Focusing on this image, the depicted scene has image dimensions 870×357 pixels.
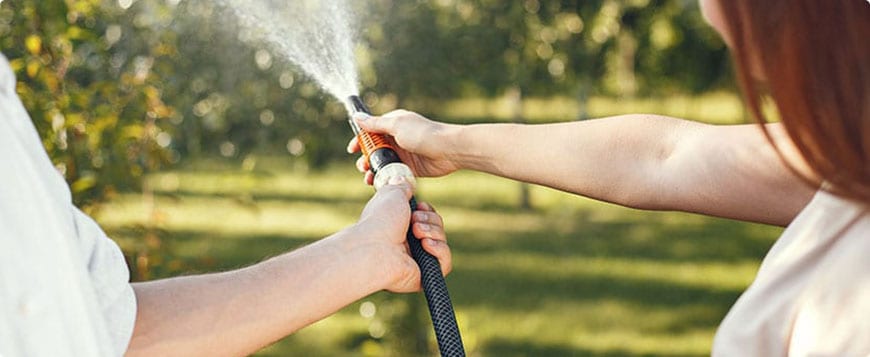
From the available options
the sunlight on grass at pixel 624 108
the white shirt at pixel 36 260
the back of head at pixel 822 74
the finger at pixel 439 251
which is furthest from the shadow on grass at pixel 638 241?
the white shirt at pixel 36 260

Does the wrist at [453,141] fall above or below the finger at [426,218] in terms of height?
above

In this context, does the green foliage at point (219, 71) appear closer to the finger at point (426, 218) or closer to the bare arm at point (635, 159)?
the bare arm at point (635, 159)

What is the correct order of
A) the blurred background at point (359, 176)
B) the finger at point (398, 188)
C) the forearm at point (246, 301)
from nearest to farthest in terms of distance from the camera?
the forearm at point (246, 301), the finger at point (398, 188), the blurred background at point (359, 176)

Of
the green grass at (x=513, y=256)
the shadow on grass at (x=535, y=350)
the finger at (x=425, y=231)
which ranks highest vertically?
the finger at (x=425, y=231)

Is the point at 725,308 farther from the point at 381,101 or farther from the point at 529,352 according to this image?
the point at 381,101

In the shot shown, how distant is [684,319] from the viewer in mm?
5617

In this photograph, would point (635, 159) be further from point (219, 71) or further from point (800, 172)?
point (219, 71)

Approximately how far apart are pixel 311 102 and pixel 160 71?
81 cm

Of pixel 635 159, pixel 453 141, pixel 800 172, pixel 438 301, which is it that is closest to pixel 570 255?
pixel 453 141

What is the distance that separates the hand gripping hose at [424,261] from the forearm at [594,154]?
21cm

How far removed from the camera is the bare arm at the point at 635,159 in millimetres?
1898

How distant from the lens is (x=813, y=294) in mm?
1523

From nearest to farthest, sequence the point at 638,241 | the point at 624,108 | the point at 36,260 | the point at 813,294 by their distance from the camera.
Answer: the point at 36,260 → the point at 813,294 → the point at 638,241 → the point at 624,108

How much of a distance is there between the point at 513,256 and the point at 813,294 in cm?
508
